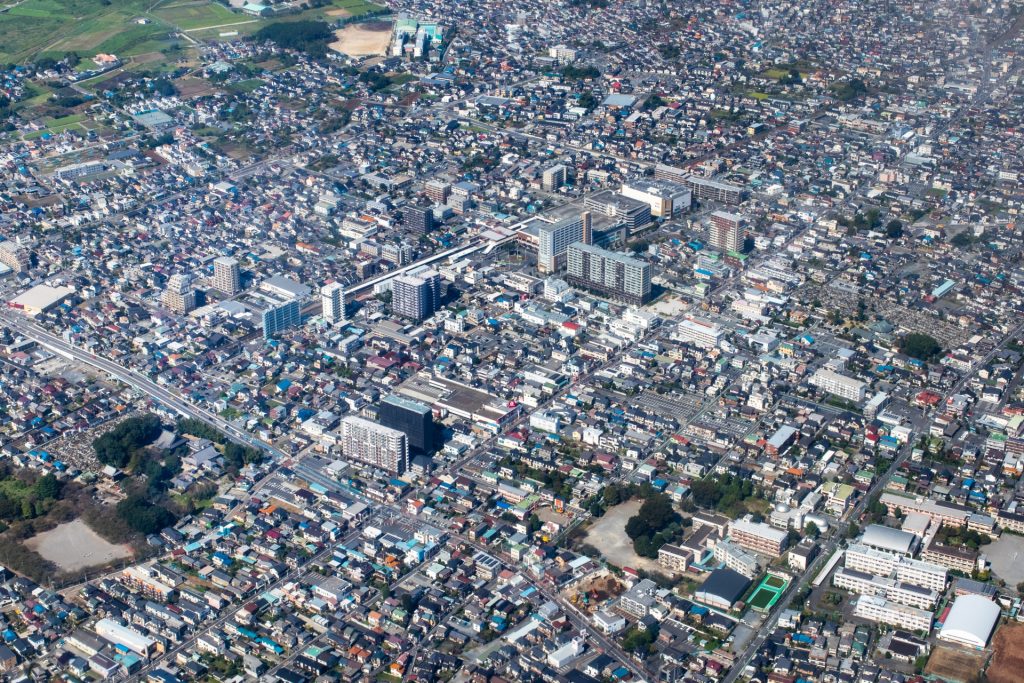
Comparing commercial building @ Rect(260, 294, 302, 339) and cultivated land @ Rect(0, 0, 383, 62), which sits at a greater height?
cultivated land @ Rect(0, 0, 383, 62)

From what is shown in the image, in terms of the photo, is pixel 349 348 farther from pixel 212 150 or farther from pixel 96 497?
pixel 212 150

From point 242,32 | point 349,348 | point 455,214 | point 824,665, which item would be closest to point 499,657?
point 824,665

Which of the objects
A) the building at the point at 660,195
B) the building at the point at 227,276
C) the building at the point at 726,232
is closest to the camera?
the building at the point at 227,276

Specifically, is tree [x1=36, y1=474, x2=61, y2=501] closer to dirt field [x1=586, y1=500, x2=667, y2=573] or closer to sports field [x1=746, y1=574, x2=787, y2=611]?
dirt field [x1=586, y1=500, x2=667, y2=573]

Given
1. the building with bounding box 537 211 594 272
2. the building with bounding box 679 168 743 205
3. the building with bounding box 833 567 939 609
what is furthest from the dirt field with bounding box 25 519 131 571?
the building with bounding box 679 168 743 205

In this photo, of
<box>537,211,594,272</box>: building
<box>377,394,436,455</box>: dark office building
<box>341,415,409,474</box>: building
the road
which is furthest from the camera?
<box>537,211,594,272</box>: building

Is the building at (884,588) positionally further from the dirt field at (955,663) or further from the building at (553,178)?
the building at (553,178)

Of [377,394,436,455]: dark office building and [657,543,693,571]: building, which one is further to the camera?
[377,394,436,455]: dark office building

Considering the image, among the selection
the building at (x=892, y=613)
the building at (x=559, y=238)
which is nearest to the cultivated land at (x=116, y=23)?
the building at (x=559, y=238)
